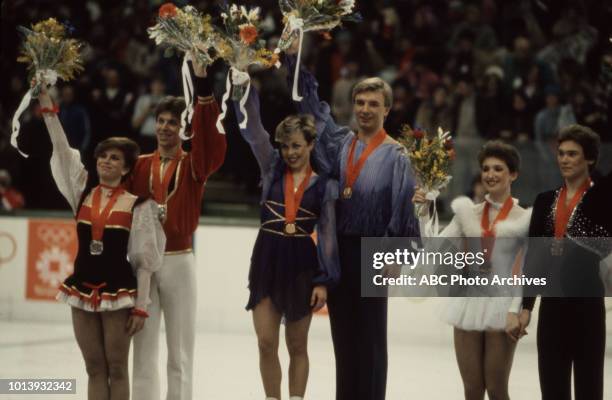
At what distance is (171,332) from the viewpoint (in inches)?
249

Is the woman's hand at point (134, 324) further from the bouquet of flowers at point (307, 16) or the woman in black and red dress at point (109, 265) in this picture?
the bouquet of flowers at point (307, 16)

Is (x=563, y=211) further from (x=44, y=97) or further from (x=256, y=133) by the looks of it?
(x=44, y=97)

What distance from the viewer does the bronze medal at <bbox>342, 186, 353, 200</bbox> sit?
6.07m

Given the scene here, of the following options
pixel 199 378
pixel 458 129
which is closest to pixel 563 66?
pixel 458 129

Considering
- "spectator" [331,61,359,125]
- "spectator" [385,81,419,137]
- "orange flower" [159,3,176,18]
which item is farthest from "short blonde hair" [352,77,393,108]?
"spectator" [331,61,359,125]

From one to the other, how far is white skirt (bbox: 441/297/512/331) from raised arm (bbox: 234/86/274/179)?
47.8 inches

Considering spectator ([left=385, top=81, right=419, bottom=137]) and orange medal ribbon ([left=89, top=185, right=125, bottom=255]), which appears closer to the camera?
orange medal ribbon ([left=89, top=185, right=125, bottom=255])

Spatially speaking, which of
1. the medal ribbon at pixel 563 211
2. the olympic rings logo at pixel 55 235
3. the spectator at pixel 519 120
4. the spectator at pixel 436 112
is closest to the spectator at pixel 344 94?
the spectator at pixel 436 112

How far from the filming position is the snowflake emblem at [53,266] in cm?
1091

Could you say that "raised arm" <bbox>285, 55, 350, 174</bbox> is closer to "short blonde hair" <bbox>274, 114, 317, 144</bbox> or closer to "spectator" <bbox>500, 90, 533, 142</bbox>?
"short blonde hair" <bbox>274, 114, 317, 144</bbox>

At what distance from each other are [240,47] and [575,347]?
2129 mm

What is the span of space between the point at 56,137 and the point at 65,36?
21.4 inches

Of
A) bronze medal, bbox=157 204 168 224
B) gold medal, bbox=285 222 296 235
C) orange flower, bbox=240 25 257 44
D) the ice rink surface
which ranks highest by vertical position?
orange flower, bbox=240 25 257 44

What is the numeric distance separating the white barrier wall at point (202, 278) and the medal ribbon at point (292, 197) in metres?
4.36
